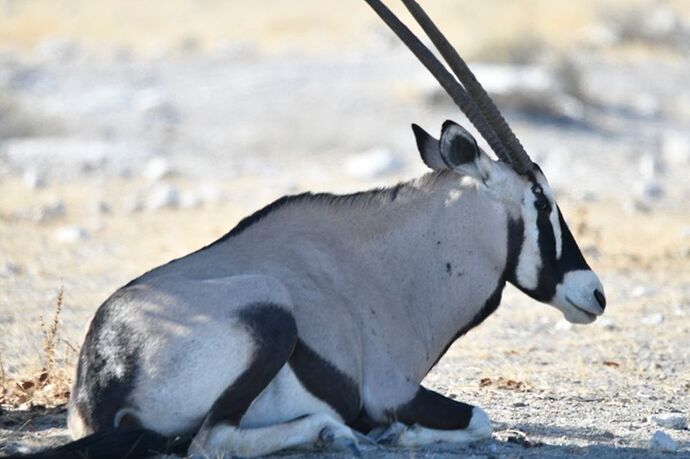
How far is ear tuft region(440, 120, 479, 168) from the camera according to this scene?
6.11m

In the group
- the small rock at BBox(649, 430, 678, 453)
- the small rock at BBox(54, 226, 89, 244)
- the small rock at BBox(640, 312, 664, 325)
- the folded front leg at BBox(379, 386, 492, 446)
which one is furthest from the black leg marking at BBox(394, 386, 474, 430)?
the small rock at BBox(54, 226, 89, 244)

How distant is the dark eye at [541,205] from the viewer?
248 inches

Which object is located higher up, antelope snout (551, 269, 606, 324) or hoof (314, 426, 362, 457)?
antelope snout (551, 269, 606, 324)

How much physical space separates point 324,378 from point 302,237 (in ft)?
2.40

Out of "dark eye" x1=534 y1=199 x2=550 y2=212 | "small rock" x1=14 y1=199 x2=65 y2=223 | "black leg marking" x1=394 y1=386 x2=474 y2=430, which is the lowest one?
"black leg marking" x1=394 y1=386 x2=474 y2=430

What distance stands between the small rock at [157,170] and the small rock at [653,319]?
7.41 meters

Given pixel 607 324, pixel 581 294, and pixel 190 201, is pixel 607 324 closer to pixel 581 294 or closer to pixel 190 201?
pixel 581 294

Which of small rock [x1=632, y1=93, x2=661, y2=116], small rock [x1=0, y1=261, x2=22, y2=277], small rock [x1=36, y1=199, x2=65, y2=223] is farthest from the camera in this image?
small rock [x1=632, y1=93, x2=661, y2=116]

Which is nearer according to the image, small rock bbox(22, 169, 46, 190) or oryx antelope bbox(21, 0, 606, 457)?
oryx antelope bbox(21, 0, 606, 457)

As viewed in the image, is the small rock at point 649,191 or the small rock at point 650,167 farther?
the small rock at point 650,167

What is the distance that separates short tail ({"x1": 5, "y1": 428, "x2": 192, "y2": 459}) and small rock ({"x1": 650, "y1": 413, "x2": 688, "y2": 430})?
2.22m

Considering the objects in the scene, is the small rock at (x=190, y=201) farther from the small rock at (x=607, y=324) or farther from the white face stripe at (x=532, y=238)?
the white face stripe at (x=532, y=238)

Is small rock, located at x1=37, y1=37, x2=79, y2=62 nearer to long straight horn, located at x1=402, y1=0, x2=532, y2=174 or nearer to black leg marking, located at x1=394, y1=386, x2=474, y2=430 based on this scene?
long straight horn, located at x1=402, y1=0, x2=532, y2=174

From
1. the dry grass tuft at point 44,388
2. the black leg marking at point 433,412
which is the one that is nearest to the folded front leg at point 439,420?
the black leg marking at point 433,412
